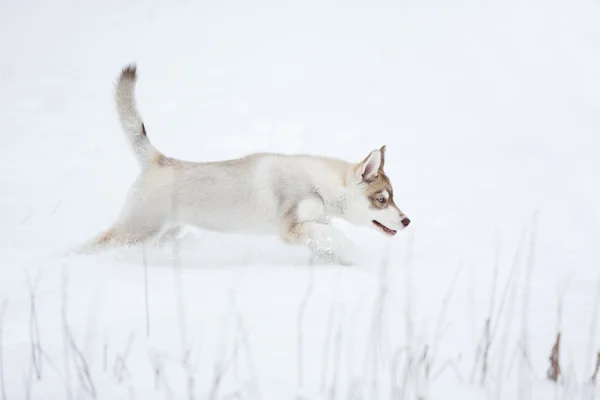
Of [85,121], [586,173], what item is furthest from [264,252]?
[85,121]

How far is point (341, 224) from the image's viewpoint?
700 cm

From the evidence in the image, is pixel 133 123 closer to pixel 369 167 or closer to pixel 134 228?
pixel 134 228

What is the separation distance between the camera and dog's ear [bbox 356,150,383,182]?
563cm

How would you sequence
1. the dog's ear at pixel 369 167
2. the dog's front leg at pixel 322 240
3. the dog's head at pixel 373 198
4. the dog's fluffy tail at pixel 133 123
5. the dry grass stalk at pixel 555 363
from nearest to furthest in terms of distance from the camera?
the dry grass stalk at pixel 555 363 < the dog's front leg at pixel 322 240 < the dog's fluffy tail at pixel 133 123 < the dog's ear at pixel 369 167 < the dog's head at pixel 373 198

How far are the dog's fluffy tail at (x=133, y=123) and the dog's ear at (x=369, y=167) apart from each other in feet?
5.11

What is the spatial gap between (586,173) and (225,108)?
5.25 metres

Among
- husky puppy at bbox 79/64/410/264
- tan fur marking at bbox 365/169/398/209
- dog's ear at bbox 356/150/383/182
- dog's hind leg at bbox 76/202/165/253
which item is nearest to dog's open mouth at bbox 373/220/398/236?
husky puppy at bbox 79/64/410/264

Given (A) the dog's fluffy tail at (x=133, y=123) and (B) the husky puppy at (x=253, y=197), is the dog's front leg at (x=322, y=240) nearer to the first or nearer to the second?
(B) the husky puppy at (x=253, y=197)

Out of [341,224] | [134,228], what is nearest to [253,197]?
[134,228]

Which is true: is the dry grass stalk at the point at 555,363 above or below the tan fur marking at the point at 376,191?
below

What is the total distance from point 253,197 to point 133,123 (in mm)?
1081

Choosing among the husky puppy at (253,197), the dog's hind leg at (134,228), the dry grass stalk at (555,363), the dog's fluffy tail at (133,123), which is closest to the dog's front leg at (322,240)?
the husky puppy at (253,197)

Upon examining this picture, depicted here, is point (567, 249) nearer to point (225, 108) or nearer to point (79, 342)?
point (79, 342)

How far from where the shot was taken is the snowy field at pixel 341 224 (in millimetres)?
3158
